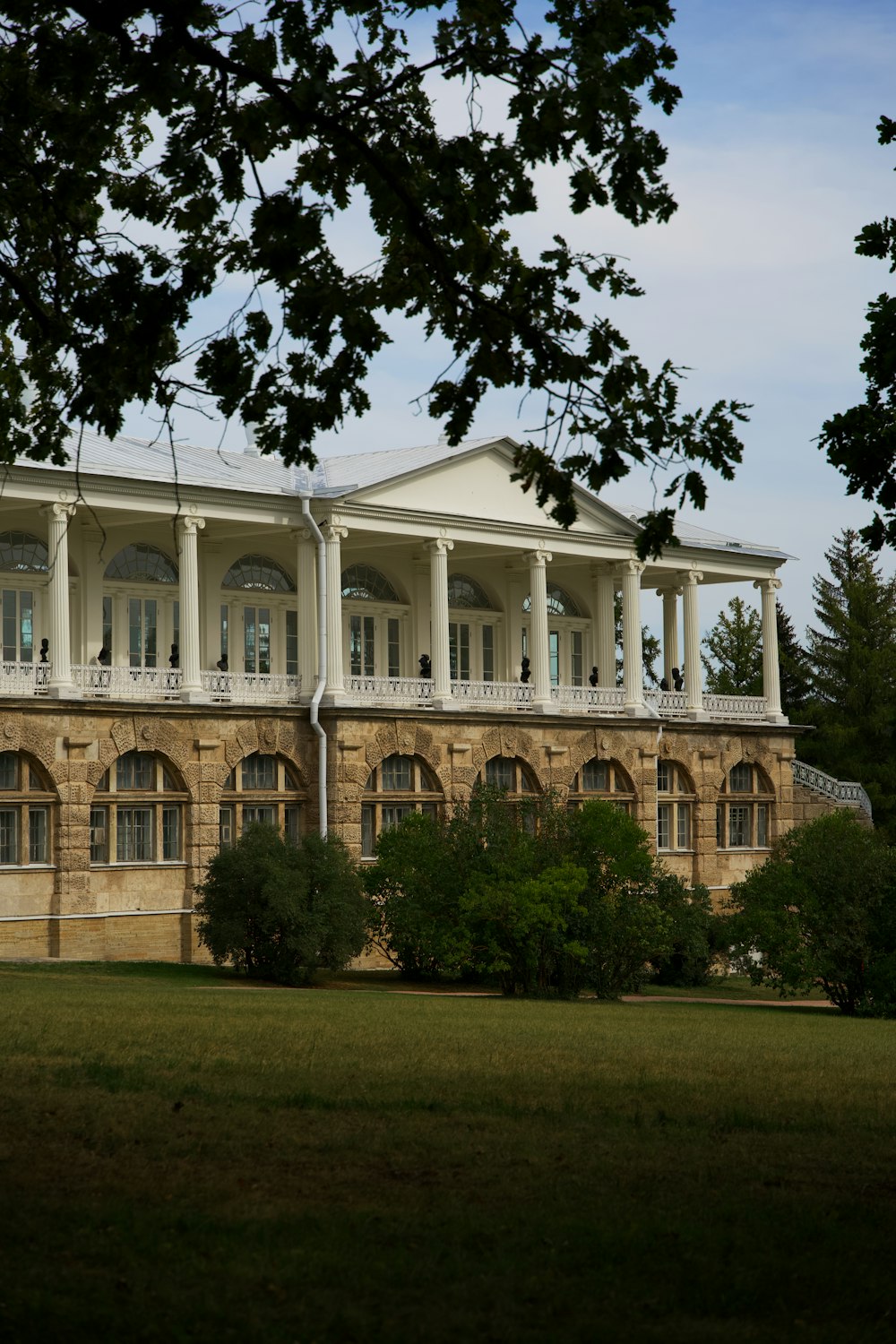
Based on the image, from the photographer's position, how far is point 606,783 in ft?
150

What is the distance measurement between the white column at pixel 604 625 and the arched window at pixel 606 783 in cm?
459

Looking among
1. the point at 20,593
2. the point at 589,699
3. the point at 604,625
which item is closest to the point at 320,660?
the point at 20,593

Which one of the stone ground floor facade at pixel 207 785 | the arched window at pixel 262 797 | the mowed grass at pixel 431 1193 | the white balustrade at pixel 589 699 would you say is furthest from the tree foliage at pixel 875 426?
the white balustrade at pixel 589 699

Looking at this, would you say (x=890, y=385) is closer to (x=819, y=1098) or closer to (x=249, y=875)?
(x=819, y=1098)

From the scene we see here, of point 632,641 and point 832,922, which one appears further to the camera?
point 632,641

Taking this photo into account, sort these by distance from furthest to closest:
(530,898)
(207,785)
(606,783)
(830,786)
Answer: (830,786) < (606,783) < (207,785) < (530,898)

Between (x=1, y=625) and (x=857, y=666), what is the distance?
37.0 meters

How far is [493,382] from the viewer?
11328mm

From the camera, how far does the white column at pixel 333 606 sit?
40.1 m

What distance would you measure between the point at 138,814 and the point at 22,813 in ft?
9.35

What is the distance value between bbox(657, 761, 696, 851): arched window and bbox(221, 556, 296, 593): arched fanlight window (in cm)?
1174

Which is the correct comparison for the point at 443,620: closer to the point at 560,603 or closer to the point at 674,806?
the point at 560,603

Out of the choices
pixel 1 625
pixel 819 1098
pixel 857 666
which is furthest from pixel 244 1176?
pixel 857 666

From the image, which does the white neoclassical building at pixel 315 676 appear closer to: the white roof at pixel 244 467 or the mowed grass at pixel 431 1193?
the white roof at pixel 244 467
